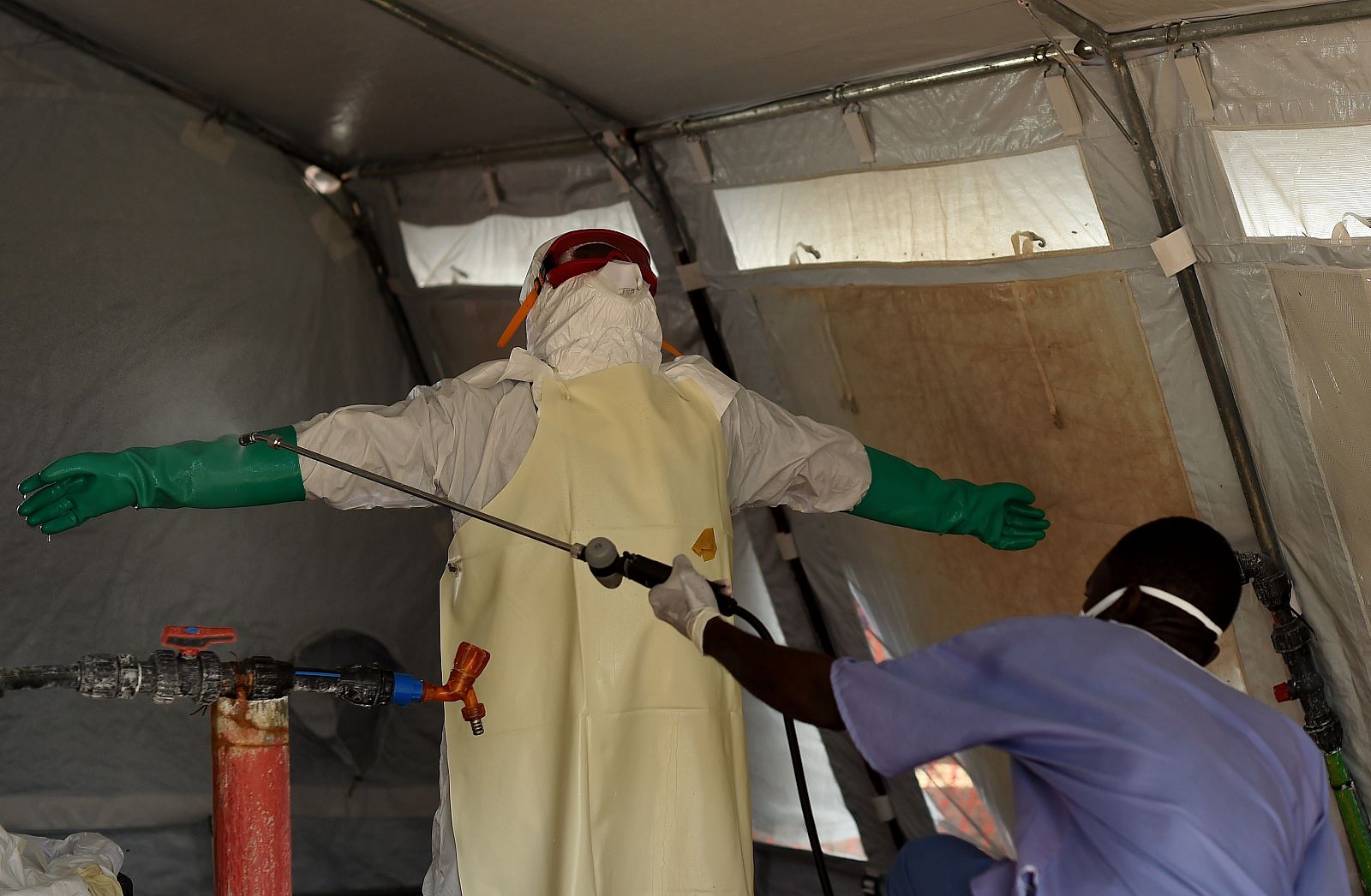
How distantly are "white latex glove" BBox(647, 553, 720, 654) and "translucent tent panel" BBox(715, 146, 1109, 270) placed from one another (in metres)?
1.05

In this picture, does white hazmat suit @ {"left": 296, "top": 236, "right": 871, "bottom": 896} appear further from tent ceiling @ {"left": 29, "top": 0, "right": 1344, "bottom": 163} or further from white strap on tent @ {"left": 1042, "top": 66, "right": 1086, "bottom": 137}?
white strap on tent @ {"left": 1042, "top": 66, "right": 1086, "bottom": 137}

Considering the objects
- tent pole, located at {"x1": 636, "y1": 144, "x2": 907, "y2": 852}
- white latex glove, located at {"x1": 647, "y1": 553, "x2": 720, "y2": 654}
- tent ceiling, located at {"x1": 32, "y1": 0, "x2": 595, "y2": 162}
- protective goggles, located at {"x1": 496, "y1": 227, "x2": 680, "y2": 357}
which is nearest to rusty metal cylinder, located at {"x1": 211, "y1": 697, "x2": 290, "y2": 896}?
white latex glove, located at {"x1": 647, "y1": 553, "x2": 720, "y2": 654}

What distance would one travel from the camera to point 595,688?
6.94 ft

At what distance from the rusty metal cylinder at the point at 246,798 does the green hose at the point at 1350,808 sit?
1.81 metres

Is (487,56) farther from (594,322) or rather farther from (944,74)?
(944,74)

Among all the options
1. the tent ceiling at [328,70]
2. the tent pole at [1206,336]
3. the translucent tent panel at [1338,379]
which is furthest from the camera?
the tent ceiling at [328,70]

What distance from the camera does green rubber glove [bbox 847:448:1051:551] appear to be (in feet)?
8.16

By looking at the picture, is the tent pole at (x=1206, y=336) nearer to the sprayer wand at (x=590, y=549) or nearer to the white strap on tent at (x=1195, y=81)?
the white strap on tent at (x=1195, y=81)

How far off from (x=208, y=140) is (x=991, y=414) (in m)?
2.05

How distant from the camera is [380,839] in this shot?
3.51 m

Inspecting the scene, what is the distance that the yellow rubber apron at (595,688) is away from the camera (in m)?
2.08

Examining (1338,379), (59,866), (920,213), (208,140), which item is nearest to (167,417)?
(208,140)

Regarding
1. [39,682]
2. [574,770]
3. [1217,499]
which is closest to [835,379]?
[1217,499]

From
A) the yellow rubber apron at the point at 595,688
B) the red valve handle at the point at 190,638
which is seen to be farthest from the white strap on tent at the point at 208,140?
the red valve handle at the point at 190,638
